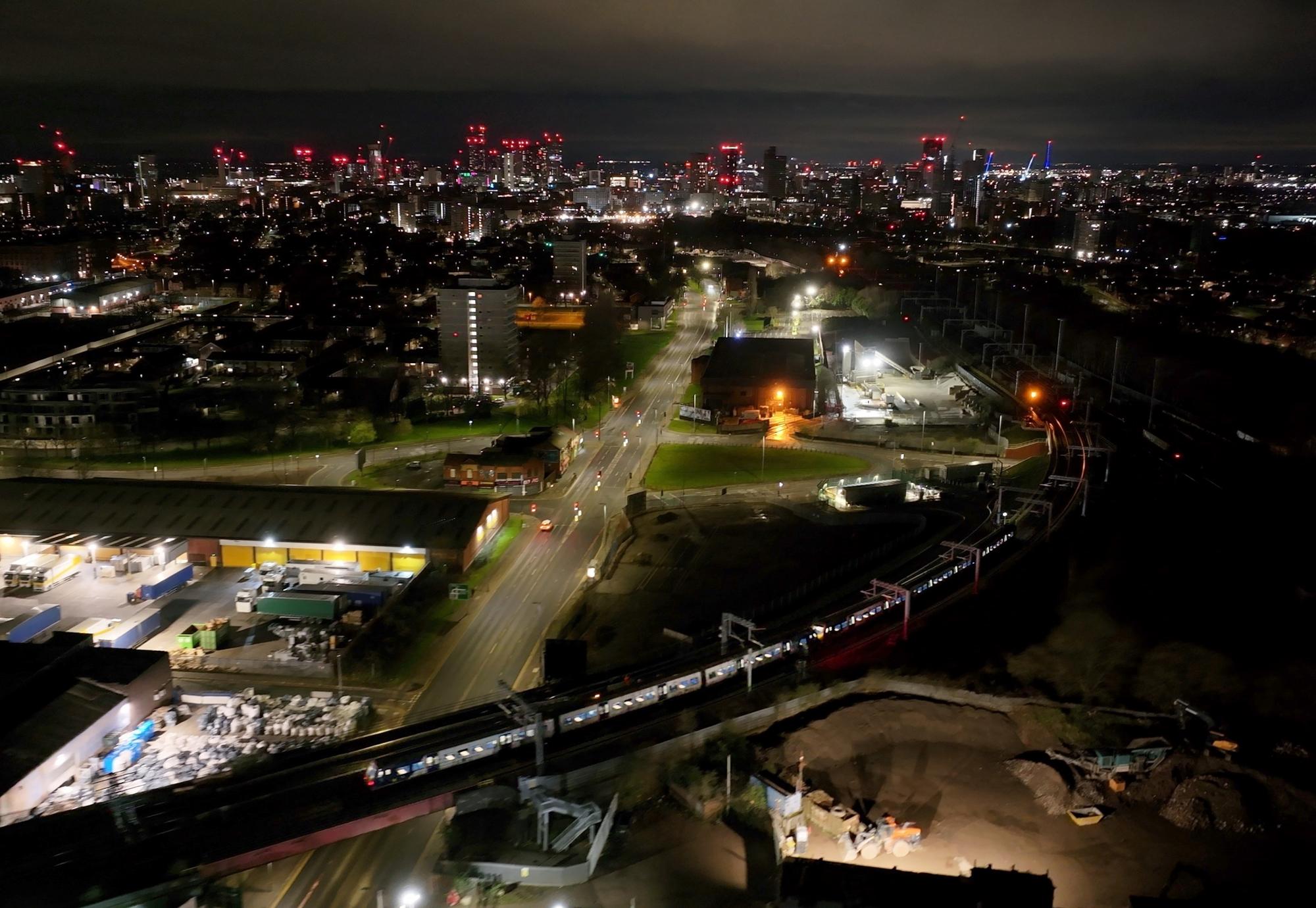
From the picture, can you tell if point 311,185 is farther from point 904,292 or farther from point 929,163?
point 904,292

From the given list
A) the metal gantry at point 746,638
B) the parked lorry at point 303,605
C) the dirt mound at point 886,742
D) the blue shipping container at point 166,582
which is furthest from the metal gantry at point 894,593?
the blue shipping container at point 166,582

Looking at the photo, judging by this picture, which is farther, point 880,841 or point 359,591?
point 359,591

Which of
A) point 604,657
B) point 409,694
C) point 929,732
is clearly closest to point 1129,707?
point 929,732

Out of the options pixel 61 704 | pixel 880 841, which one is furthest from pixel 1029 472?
pixel 61 704

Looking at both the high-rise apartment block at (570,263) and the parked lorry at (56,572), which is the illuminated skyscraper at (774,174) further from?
the parked lorry at (56,572)

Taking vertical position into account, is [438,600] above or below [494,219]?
below

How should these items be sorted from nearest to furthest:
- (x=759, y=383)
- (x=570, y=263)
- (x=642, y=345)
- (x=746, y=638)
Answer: (x=746, y=638) < (x=759, y=383) < (x=642, y=345) < (x=570, y=263)

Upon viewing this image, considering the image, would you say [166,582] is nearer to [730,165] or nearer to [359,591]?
[359,591]
